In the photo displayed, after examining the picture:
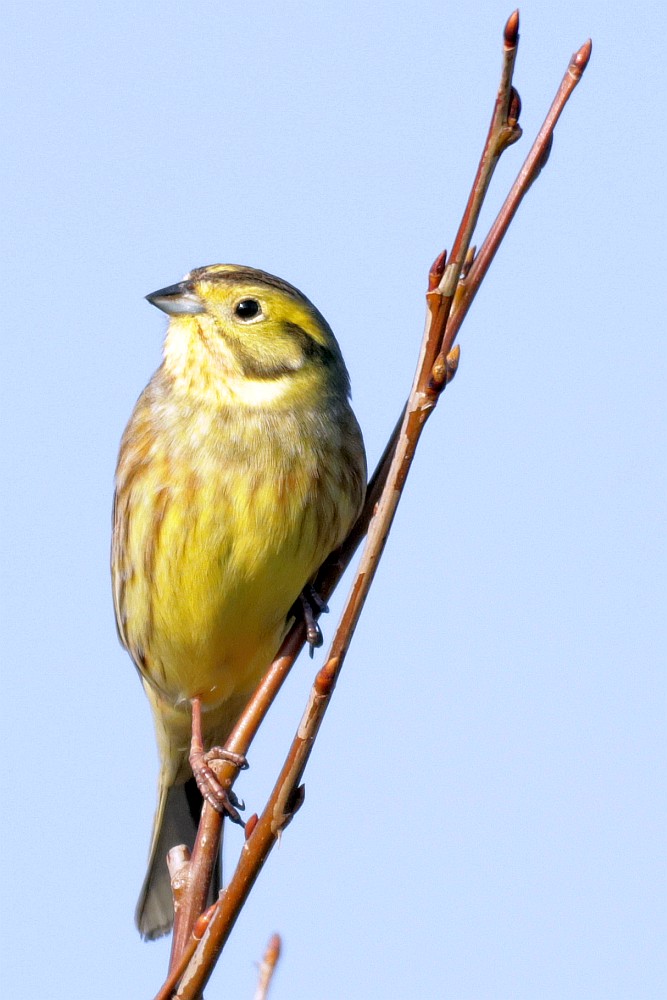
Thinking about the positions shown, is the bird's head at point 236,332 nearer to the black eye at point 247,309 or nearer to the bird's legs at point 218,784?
the black eye at point 247,309

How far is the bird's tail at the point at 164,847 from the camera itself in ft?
18.1

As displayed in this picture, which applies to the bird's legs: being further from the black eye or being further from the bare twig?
the black eye

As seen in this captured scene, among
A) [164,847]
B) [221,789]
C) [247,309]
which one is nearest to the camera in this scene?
[221,789]

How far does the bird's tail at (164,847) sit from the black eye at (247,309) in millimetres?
2118

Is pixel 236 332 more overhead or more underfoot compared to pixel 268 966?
more overhead

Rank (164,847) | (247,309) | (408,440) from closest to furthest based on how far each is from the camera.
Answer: (408,440) < (247,309) < (164,847)

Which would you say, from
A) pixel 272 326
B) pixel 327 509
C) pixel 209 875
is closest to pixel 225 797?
pixel 209 875

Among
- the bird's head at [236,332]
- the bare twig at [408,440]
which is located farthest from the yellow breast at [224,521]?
the bare twig at [408,440]

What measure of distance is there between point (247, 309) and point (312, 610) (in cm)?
121

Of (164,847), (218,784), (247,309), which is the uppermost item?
(247,309)

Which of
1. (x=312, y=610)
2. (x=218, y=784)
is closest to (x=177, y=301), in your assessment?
(x=312, y=610)

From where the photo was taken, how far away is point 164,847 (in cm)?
589

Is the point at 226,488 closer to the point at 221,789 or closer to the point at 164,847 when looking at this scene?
the point at 221,789

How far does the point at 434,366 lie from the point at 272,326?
2403 millimetres
